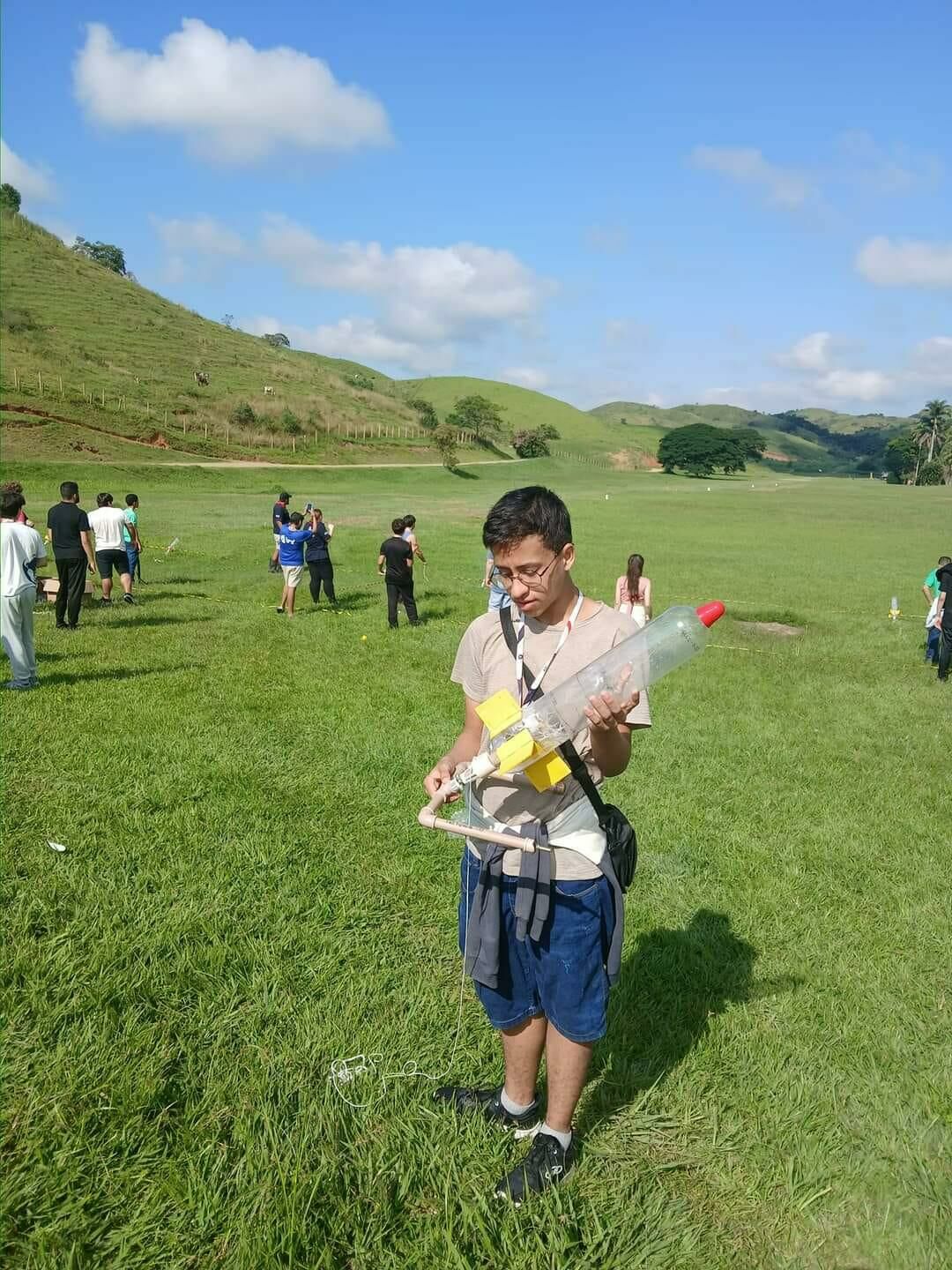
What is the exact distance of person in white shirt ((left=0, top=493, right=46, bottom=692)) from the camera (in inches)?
340

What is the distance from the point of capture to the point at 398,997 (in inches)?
160

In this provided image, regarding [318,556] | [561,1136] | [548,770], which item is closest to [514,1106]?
[561,1136]

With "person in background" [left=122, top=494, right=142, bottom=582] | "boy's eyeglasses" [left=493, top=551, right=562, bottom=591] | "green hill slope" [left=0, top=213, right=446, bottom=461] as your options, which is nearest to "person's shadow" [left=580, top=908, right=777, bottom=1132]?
"boy's eyeglasses" [left=493, top=551, right=562, bottom=591]

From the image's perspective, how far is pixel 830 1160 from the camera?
3232 millimetres

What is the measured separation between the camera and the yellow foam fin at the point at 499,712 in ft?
8.94

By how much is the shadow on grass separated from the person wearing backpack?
7.82m

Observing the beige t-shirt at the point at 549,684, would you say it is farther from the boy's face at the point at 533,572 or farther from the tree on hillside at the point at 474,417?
the tree on hillside at the point at 474,417

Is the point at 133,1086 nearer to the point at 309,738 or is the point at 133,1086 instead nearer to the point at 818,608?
the point at 309,738

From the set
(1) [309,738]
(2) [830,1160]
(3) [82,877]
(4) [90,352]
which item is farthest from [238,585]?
(4) [90,352]

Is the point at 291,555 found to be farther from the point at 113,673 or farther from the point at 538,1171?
the point at 538,1171

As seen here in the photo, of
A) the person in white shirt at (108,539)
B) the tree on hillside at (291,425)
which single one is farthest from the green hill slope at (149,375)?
the person in white shirt at (108,539)

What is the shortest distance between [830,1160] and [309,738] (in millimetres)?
5785

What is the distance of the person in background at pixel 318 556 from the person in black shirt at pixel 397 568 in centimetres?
193

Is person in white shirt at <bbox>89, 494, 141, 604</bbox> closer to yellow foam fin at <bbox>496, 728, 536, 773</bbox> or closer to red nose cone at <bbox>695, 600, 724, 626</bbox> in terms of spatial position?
yellow foam fin at <bbox>496, 728, 536, 773</bbox>
